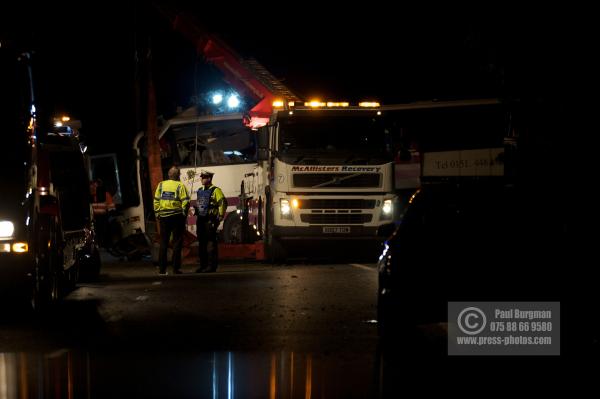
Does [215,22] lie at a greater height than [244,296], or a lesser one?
greater

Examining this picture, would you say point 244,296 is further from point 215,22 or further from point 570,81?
point 215,22

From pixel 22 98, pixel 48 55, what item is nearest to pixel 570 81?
pixel 22 98

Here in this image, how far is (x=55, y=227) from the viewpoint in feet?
44.7

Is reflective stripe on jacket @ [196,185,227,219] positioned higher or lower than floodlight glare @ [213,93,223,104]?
lower

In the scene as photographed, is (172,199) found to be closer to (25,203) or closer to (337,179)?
(337,179)

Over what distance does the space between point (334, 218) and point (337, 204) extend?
278 millimetres

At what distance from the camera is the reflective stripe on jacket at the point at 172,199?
1814 cm

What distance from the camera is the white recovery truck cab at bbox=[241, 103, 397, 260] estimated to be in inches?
766

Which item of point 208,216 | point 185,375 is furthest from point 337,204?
point 185,375

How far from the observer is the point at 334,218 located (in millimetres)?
19719

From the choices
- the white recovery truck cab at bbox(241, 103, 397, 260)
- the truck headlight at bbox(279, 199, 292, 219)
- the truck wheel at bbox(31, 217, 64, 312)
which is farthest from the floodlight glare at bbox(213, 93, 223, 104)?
the truck wheel at bbox(31, 217, 64, 312)

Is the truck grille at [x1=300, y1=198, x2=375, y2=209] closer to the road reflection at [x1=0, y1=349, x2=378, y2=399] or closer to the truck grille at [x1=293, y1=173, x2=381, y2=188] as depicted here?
the truck grille at [x1=293, y1=173, x2=381, y2=188]

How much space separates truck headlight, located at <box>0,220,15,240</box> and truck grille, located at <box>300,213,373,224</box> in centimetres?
894

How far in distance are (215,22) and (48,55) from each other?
17.8 feet
